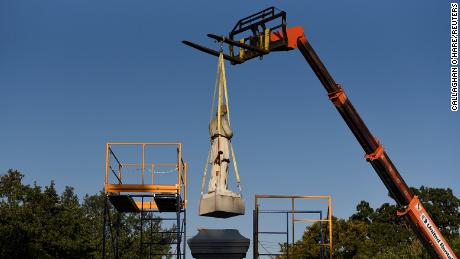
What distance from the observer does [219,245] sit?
11.5 metres

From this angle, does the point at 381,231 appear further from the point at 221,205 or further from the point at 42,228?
the point at 221,205

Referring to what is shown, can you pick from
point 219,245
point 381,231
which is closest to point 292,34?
point 219,245

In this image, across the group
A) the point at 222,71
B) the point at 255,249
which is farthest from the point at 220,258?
the point at 255,249

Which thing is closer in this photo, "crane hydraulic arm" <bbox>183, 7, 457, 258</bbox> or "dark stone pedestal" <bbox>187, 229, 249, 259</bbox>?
"dark stone pedestal" <bbox>187, 229, 249, 259</bbox>

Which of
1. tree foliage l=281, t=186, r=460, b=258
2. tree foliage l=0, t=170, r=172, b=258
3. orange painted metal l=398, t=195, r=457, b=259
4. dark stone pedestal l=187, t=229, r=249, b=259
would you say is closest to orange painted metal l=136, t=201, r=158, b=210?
orange painted metal l=398, t=195, r=457, b=259

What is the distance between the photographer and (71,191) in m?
96.0

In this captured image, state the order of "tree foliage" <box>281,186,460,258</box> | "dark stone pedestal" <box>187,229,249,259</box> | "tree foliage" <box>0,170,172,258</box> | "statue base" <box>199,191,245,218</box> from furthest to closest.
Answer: "tree foliage" <box>281,186,460,258</box> < "tree foliage" <box>0,170,172,258</box> < "statue base" <box>199,191,245,218</box> < "dark stone pedestal" <box>187,229,249,259</box>

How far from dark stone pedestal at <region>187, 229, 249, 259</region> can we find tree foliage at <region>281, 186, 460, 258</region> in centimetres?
4035

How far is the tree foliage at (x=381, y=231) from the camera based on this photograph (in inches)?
2291

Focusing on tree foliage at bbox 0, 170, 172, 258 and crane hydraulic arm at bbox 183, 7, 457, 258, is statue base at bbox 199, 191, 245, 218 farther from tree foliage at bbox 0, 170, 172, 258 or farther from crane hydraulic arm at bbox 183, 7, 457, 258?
tree foliage at bbox 0, 170, 172, 258

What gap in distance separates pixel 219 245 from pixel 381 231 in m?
58.4

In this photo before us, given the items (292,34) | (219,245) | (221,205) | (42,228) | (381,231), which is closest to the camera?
(219,245)

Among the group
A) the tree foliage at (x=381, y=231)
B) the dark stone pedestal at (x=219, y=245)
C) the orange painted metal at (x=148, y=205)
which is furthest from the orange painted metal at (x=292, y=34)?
the tree foliage at (x=381, y=231)

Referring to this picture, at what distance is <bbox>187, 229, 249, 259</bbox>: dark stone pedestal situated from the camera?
11.5 meters
